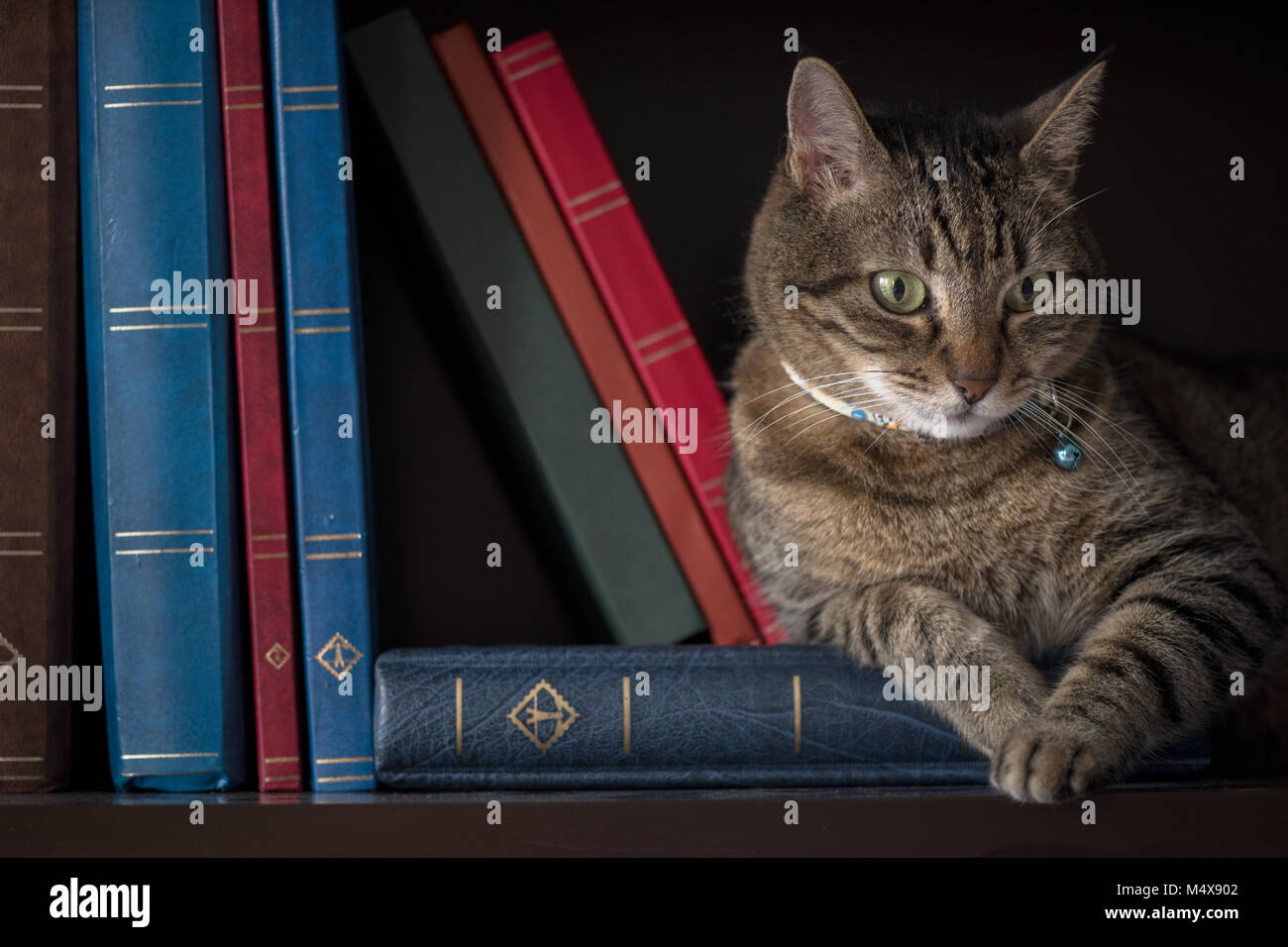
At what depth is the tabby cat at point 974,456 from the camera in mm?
724

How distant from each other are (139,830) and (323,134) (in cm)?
45

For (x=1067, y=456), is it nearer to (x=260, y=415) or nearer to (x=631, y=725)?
(x=631, y=725)

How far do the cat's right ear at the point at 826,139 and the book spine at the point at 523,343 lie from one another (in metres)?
0.21

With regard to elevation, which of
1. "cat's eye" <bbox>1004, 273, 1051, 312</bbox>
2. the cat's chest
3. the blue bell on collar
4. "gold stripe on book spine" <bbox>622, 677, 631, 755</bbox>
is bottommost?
"gold stripe on book spine" <bbox>622, 677, 631, 755</bbox>

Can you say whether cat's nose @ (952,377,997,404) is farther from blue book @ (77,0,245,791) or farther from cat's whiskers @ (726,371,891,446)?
blue book @ (77,0,245,791)

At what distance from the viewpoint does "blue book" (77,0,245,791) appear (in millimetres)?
711

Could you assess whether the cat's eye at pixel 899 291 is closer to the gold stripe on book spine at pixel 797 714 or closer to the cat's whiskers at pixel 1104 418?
the cat's whiskers at pixel 1104 418

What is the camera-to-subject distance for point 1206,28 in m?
1.00

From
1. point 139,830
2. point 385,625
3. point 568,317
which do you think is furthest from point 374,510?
point 139,830

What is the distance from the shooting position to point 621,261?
0.83 m

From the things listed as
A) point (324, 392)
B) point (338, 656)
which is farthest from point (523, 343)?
point (338, 656)

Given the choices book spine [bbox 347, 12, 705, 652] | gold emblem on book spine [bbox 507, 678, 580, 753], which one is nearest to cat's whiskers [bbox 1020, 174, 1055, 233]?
book spine [bbox 347, 12, 705, 652]

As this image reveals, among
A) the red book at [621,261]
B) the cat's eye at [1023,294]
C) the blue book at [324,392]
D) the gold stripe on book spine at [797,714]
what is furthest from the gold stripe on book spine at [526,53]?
the gold stripe on book spine at [797,714]

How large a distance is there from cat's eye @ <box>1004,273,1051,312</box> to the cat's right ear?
12 centimetres
